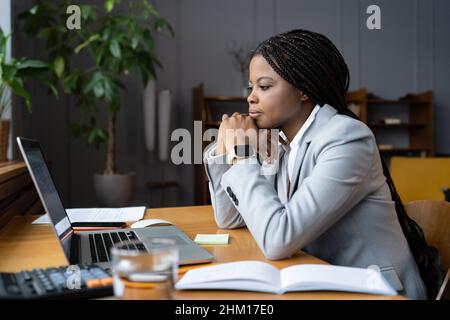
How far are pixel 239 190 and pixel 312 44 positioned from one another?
493 mm

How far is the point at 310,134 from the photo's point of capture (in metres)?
1.26

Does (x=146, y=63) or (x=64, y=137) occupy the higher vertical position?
(x=146, y=63)

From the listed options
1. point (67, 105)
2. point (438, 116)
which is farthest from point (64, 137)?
point (438, 116)

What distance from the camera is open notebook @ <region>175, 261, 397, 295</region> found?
0.78 meters

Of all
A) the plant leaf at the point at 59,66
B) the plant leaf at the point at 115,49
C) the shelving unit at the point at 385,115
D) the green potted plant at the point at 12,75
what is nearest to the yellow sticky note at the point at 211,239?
the green potted plant at the point at 12,75

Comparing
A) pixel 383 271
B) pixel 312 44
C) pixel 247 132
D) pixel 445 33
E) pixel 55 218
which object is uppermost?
pixel 445 33

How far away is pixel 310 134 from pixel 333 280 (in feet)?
1.80

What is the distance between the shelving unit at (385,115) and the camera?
4.61 metres

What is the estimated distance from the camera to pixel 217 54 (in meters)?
4.89

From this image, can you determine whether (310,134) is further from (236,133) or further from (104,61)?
(104,61)

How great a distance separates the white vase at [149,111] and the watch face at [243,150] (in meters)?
3.16

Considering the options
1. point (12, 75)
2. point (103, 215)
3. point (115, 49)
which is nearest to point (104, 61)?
point (115, 49)

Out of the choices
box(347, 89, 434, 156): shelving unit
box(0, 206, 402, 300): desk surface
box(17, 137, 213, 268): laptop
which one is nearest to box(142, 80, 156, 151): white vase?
box(347, 89, 434, 156): shelving unit

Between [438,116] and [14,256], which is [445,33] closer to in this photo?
[438,116]
